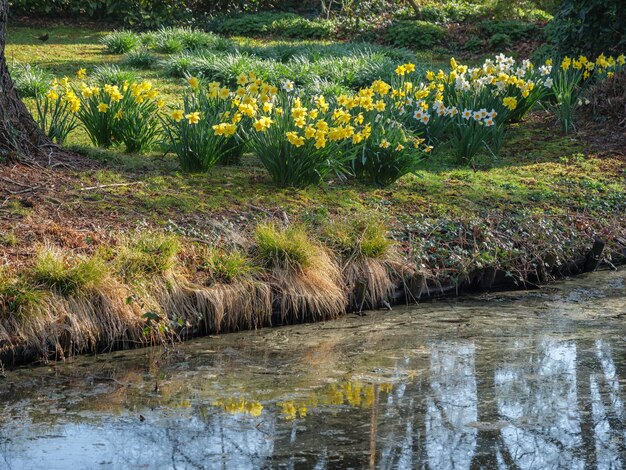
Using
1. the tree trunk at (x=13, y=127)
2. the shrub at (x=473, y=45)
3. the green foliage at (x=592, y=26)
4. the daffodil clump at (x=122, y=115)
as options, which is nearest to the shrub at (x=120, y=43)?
the shrub at (x=473, y=45)

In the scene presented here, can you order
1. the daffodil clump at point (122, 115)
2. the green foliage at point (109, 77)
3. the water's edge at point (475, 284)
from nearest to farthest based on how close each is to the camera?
the water's edge at point (475, 284) → the daffodil clump at point (122, 115) → the green foliage at point (109, 77)

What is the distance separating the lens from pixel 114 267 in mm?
5512

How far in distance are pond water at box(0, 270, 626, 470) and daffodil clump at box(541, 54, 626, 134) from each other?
12.7 ft

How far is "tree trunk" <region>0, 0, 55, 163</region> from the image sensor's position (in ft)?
22.6

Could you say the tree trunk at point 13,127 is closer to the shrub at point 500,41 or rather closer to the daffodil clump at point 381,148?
the daffodil clump at point 381,148

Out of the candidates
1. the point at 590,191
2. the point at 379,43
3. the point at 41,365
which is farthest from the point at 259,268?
Answer: the point at 379,43

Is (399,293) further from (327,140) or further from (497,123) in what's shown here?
(497,123)

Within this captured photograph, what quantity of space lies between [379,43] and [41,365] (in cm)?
1219

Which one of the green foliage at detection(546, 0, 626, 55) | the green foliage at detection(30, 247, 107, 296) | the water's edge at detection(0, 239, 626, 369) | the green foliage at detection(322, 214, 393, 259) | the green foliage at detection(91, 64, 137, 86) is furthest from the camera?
the green foliage at detection(546, 0, 626, 55)

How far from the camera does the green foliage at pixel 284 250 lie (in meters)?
5.99

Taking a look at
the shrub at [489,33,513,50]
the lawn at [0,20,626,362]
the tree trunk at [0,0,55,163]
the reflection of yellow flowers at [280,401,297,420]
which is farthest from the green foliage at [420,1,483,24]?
the reflection of yellow flowers at [280,401,297,420]

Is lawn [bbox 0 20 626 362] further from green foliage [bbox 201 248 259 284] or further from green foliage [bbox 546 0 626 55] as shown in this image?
green foliage [bbox 546 0 626 55]

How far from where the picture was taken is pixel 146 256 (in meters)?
5.65

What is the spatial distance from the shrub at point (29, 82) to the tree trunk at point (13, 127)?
2.45m
